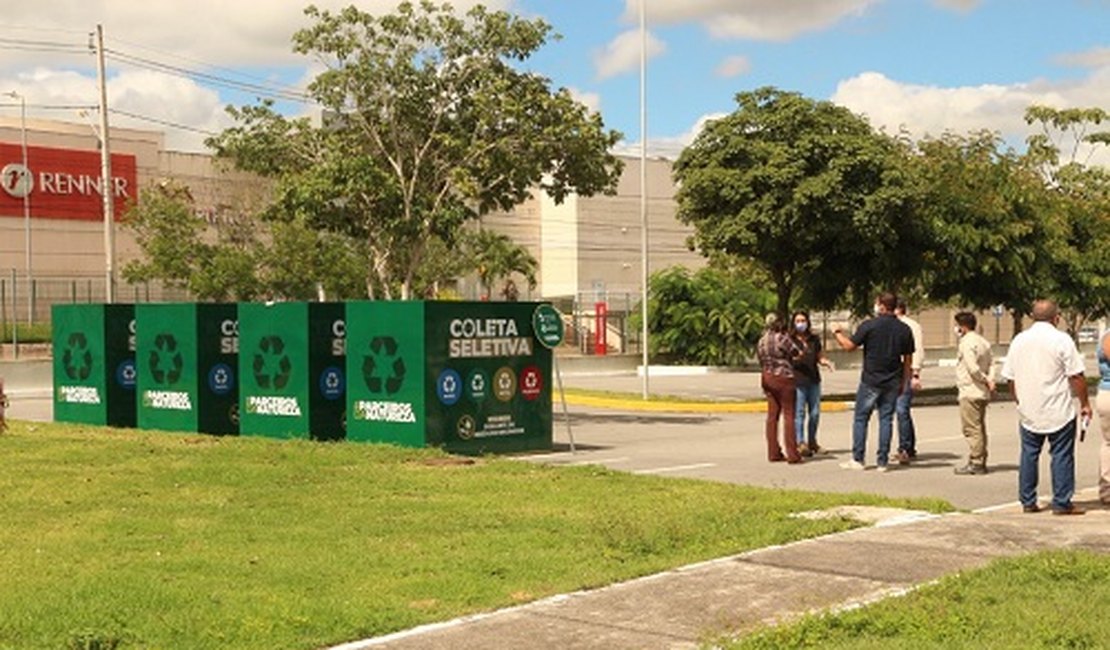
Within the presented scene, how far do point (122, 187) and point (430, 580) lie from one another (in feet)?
212

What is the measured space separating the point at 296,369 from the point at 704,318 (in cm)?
3052

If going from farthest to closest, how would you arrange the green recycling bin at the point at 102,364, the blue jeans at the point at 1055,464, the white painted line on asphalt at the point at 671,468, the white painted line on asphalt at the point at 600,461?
the green recycling bin at the point at 102,364 < the white painted line on asphalt at the point at 600,461 < the white painted line on asphalt at the point at 671,468 < the blue jeans at the point at 1055,464

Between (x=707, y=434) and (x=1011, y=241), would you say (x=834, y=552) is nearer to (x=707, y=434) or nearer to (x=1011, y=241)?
(x=707, y=434)

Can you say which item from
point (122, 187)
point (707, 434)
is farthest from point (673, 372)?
point (122, 187)

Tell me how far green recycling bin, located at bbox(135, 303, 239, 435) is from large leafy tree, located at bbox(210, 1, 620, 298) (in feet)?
12.6

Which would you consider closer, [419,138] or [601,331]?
[419,138]

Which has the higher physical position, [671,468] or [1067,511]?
[1067,511]

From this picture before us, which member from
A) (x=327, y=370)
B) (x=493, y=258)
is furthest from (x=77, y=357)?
(x=493, y=258)

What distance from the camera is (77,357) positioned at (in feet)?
70.8

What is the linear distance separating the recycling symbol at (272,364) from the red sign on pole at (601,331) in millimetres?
32249

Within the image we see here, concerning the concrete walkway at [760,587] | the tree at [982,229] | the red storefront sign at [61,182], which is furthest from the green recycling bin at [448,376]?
the red storefront sign at [61,182]

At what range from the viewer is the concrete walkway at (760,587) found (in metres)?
7.24

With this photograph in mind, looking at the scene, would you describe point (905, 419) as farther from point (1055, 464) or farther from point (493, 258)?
point (493, 258)

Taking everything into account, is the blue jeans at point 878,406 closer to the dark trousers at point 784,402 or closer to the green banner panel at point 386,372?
the dark trousers at point 784,402
